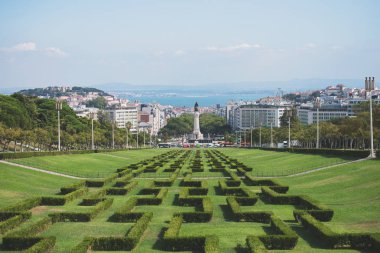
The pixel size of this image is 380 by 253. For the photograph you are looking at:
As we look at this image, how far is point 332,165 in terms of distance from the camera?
47.1m

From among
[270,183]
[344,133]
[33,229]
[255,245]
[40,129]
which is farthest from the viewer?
[40,129]

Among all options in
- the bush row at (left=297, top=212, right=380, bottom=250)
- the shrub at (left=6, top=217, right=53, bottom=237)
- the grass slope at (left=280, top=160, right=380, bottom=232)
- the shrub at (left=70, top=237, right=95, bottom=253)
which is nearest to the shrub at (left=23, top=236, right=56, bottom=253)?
the shrub at (left=70, top=237, right=95, bottom=253)

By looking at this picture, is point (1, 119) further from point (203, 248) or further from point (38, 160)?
point (203, 248)

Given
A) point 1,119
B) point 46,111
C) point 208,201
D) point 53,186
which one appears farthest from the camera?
point 46,111

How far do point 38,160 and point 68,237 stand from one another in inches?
1214

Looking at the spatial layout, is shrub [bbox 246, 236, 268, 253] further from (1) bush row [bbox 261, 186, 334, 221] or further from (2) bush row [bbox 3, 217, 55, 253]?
(2) bush row [bbox 3, 217, 55, 253]

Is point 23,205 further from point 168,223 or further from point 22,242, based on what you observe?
point 22,242

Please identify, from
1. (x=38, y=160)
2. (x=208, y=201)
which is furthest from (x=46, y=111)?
(x=208, y=201)

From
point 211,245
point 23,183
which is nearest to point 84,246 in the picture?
point 211,245

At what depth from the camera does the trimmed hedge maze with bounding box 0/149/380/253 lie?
19.4 m

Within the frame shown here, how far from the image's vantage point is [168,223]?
24359 mm

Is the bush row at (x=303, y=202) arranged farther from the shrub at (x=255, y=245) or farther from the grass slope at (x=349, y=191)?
the shrub at (x=255, y=245)

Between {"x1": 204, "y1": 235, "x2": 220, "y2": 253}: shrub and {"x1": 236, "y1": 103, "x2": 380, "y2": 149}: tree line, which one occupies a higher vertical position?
{"x1": 236, "y1": 103, "x2": 380, "y2": 149}: tree line

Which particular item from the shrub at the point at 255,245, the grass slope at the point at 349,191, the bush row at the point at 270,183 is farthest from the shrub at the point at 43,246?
the bush row at the point at 270,183
